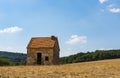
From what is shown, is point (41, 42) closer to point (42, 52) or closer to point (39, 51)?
point (39, 51)

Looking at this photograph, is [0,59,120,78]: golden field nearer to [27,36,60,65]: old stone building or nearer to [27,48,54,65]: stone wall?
[27,48,54,65]: stone wall

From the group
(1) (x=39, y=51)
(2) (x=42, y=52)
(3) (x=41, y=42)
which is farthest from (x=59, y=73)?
(3) (x=41, y=42)

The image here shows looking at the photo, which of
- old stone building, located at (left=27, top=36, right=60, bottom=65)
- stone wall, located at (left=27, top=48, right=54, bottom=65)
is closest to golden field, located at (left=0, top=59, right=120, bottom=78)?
stone wall, located at (left=27, top=48, right=54, bottom=65)

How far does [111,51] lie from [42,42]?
72.8 meters

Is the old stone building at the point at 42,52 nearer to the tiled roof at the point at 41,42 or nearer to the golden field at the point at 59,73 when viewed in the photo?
the tiled roof at the point at 41,42

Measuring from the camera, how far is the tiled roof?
64.1 metres

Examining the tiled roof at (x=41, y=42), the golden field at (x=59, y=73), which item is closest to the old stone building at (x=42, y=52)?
the tiled roof at (x=41, y=42)

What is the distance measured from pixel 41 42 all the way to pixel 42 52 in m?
3.09

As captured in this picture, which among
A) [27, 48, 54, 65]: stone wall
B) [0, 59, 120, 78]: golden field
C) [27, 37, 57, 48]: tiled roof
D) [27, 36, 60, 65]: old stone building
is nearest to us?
[0, 59, 120, 78]: golden field

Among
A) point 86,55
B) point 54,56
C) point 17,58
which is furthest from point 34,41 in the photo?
Result: point 17,58

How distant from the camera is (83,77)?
24.0 m

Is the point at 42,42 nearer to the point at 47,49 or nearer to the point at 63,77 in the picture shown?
the point at 47,49

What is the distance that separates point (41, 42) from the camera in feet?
216

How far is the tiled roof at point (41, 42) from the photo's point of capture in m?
64.1
